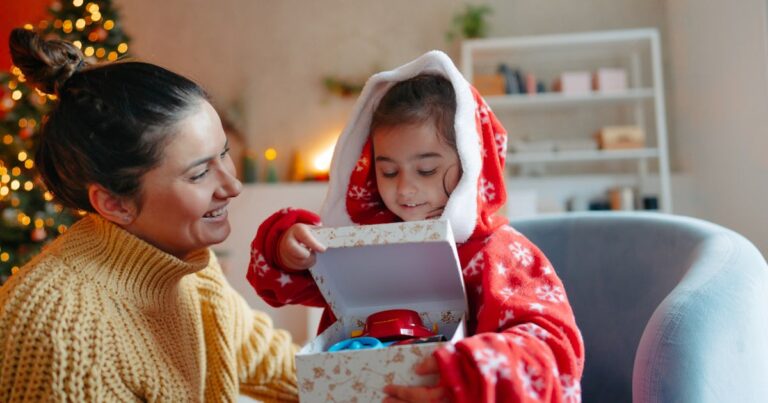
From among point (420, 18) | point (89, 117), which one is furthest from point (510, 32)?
point (89, 117)

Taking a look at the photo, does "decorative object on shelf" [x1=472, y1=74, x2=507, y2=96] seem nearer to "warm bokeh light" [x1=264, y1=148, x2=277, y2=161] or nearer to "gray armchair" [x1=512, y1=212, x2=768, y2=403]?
"warm bokeh light" [x1=264, y1=148, x2=277, y2=161]

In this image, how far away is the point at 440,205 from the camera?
1.11 m

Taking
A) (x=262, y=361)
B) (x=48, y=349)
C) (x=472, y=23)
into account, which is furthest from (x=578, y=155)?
(x=48, y=349)

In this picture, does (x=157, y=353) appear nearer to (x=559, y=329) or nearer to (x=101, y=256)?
(x=101, y=256)

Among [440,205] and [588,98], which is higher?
[440,205]

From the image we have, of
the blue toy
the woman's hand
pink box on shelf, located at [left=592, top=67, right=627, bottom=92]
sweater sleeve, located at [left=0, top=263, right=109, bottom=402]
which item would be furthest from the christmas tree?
pink box on shelf, located at [left=592, top=67, right=627, bottom=92]

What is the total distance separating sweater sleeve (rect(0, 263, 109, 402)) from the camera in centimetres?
102

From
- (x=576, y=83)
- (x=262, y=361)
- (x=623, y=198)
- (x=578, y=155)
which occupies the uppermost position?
(x=576, y=83)

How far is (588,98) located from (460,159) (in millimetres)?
3018

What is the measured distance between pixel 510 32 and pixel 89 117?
142 inches

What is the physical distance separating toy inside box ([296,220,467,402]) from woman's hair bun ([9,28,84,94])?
52cm

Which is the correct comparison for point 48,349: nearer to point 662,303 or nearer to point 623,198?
point 662,303

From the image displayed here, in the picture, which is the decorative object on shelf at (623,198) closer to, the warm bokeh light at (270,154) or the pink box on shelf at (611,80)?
the pink box on shelf at (611,80)

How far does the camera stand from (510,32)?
438cm
